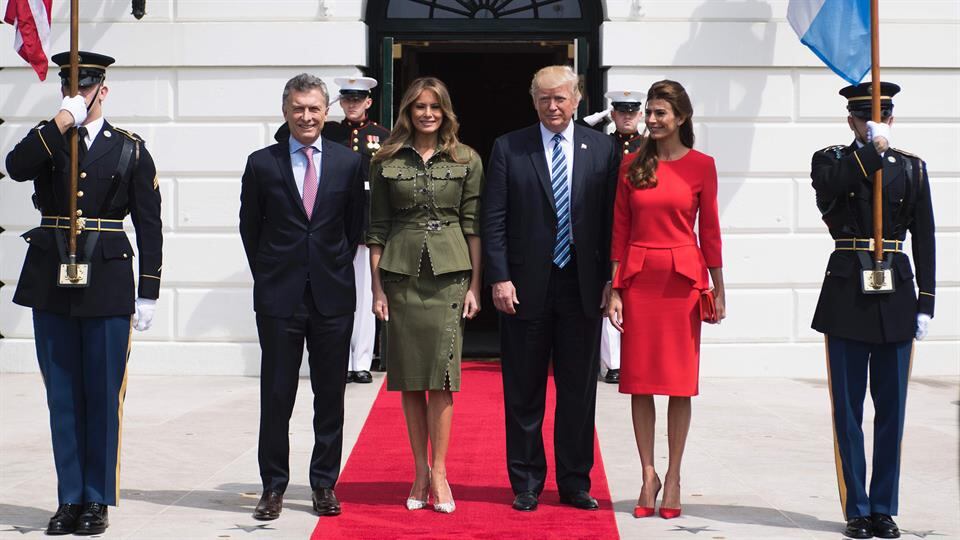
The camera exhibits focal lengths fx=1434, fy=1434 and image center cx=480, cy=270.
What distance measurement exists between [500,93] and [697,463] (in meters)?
8.89

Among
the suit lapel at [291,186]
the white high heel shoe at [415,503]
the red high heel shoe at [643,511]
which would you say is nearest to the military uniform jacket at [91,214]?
the suit lapel at [291,186]

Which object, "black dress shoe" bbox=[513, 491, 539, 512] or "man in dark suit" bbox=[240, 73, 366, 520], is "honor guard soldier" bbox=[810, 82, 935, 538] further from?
"man in dark suit" bbox=[240, 73, 366, 520]

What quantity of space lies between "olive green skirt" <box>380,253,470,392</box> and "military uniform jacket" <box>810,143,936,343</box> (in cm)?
153

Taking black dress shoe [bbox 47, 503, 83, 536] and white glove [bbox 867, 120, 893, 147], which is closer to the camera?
black dress shoe [bbox 47, 503, 83, 536]

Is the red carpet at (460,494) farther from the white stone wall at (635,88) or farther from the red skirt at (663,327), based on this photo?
the white stone wall at (635,88)

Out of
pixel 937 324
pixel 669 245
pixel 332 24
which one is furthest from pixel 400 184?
pixel 937 324

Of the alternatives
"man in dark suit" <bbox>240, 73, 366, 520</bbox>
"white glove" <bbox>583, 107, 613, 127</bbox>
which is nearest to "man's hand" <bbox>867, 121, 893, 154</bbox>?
"man in dark suit" <bbox>240, 73, 366, 520</bbox>

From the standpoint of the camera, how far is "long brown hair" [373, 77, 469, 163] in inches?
240

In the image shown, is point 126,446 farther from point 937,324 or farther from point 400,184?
point 937,324

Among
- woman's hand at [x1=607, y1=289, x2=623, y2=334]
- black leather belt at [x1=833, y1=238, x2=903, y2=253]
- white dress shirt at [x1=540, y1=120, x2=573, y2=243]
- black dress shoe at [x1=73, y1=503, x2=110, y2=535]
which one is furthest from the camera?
white dress shirt at [x1=540, y1=120, x2=573, y2=243]

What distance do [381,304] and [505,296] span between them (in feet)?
1.76

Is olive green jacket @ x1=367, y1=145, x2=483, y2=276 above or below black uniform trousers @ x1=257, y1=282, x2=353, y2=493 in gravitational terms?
above

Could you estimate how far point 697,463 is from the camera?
7371 millimetres

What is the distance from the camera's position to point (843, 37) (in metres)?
10.2
